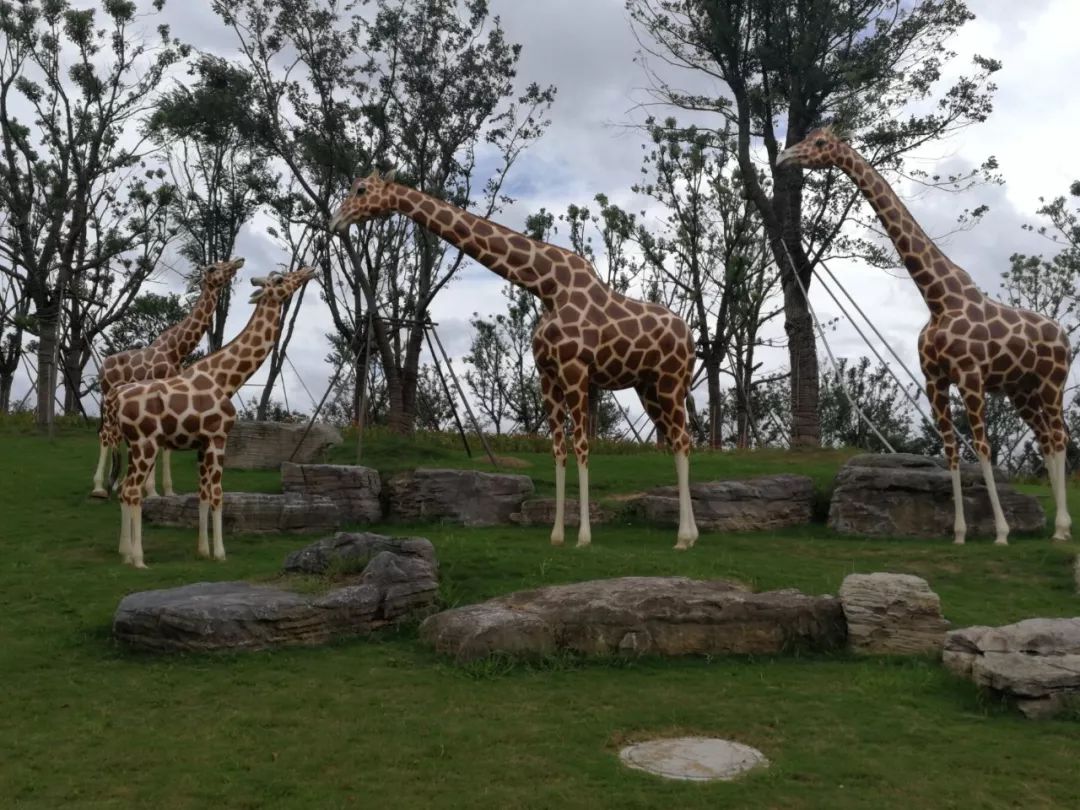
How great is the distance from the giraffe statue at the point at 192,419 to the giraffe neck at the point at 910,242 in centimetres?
877

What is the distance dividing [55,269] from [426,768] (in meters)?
30.5

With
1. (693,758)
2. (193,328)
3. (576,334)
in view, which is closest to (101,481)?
(193,328)

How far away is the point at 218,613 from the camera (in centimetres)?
948

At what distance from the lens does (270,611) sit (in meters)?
9.60

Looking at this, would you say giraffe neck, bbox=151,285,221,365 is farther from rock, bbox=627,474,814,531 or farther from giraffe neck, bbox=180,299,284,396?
rock, bbox=627,474,814,531

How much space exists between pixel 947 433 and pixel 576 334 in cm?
553

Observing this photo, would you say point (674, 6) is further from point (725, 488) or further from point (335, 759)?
point (335, 759)

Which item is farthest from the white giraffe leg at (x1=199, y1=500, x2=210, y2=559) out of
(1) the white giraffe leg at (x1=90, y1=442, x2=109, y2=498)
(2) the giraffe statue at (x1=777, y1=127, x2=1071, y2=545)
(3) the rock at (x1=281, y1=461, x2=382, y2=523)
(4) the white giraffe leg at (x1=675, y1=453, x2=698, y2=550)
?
(2) the giraffe statue at (x1=777, y1=127, x2=1071, y2=545)

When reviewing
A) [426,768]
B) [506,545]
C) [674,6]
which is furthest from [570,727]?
[674,6]

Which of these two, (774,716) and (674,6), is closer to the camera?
(774,716)

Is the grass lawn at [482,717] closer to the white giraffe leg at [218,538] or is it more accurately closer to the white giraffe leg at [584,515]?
the white giraffe leg at [218,538]

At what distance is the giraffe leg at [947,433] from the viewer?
14828mm

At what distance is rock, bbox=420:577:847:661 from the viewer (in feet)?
30.6

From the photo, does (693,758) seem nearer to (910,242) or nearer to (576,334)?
(576,334)
